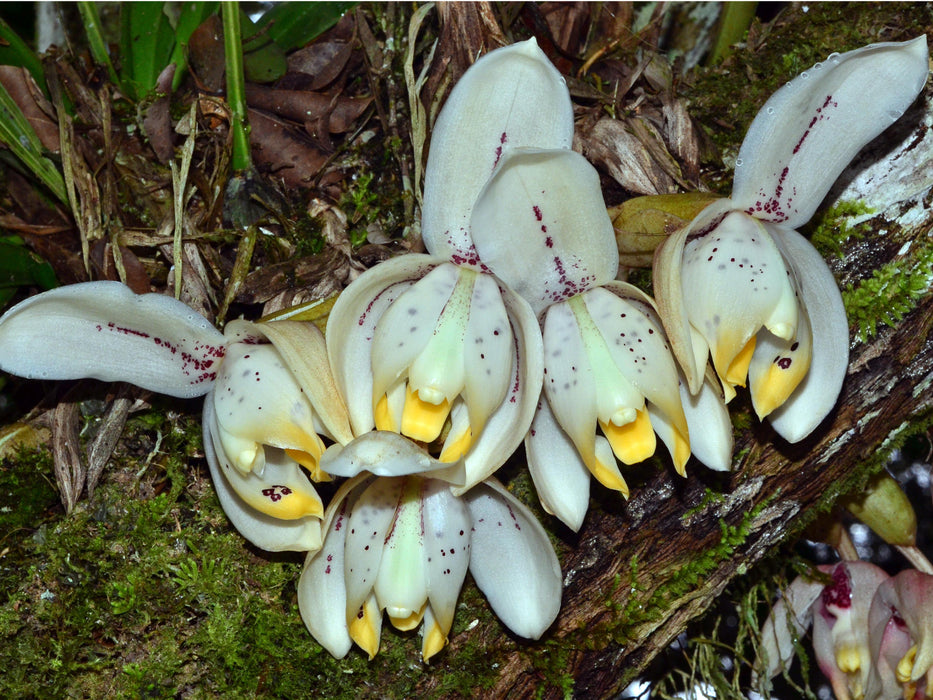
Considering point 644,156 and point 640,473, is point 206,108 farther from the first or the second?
point 640,473

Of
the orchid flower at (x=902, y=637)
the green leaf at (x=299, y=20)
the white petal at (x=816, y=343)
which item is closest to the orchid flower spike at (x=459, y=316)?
the white petal at (x=816, y=343)

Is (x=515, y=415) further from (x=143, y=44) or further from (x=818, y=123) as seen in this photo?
(x=143, y=44)

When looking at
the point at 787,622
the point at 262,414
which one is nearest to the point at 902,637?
the point at 787,622

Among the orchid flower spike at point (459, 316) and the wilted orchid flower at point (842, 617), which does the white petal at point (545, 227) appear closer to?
the orchid flower spike at point (459, 316)

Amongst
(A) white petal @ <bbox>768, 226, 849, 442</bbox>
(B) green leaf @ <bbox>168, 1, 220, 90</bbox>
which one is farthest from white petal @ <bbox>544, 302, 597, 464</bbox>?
(B) green leaf @ <bbox>168, 1, 220, 90</bbox>

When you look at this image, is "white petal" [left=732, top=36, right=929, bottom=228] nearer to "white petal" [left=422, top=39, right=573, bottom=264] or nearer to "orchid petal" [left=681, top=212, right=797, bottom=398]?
"orchid petal" [left=681, top=212, right=797, bottom=398]

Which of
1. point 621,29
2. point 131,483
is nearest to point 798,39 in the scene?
point 621,29
